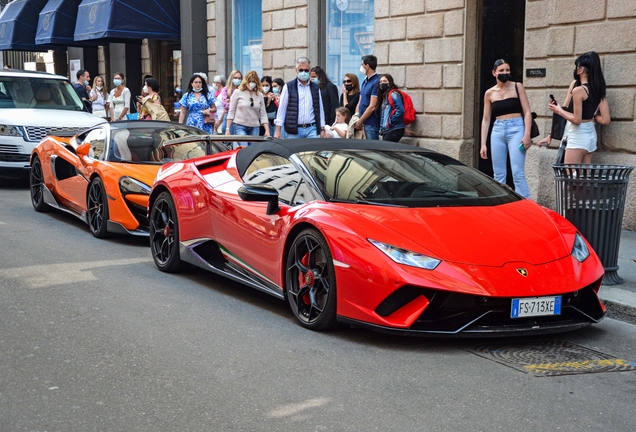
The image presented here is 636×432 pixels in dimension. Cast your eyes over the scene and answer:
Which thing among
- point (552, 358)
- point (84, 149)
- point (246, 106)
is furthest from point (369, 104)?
point (552, 358)

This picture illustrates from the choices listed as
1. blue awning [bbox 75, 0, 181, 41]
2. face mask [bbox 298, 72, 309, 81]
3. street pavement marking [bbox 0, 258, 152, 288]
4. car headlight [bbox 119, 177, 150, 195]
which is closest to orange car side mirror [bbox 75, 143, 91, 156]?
car headlight [bbox 119, 177, 150, 195]

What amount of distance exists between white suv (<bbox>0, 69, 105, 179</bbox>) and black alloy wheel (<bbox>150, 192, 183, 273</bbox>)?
7378 mm

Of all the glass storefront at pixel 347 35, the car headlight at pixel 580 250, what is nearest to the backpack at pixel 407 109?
the glass storefront at pixel 347 35

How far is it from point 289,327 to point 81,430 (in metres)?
2.13

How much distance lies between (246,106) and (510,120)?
4917 millimetres

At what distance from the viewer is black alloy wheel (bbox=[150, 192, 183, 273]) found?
7809mm

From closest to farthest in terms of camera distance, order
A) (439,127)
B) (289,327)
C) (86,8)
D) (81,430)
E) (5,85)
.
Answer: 1. (81,430)
2. (289,327)
3. (439,127)
4. (5,85)
5. (86,8)

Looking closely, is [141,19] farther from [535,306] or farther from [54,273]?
[535,306]

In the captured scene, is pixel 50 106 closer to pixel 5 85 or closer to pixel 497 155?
pixel 5 85

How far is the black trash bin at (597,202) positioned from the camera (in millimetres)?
7180

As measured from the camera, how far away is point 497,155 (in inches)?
437

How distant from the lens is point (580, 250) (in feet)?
19.8

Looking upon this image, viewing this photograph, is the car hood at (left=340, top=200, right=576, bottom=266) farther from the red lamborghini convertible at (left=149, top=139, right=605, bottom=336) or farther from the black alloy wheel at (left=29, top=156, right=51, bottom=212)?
the black alloy wheel at (left=29, top=156, right=51, bottom=212)

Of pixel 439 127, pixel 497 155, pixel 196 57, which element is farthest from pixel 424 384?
pixel 196 57
